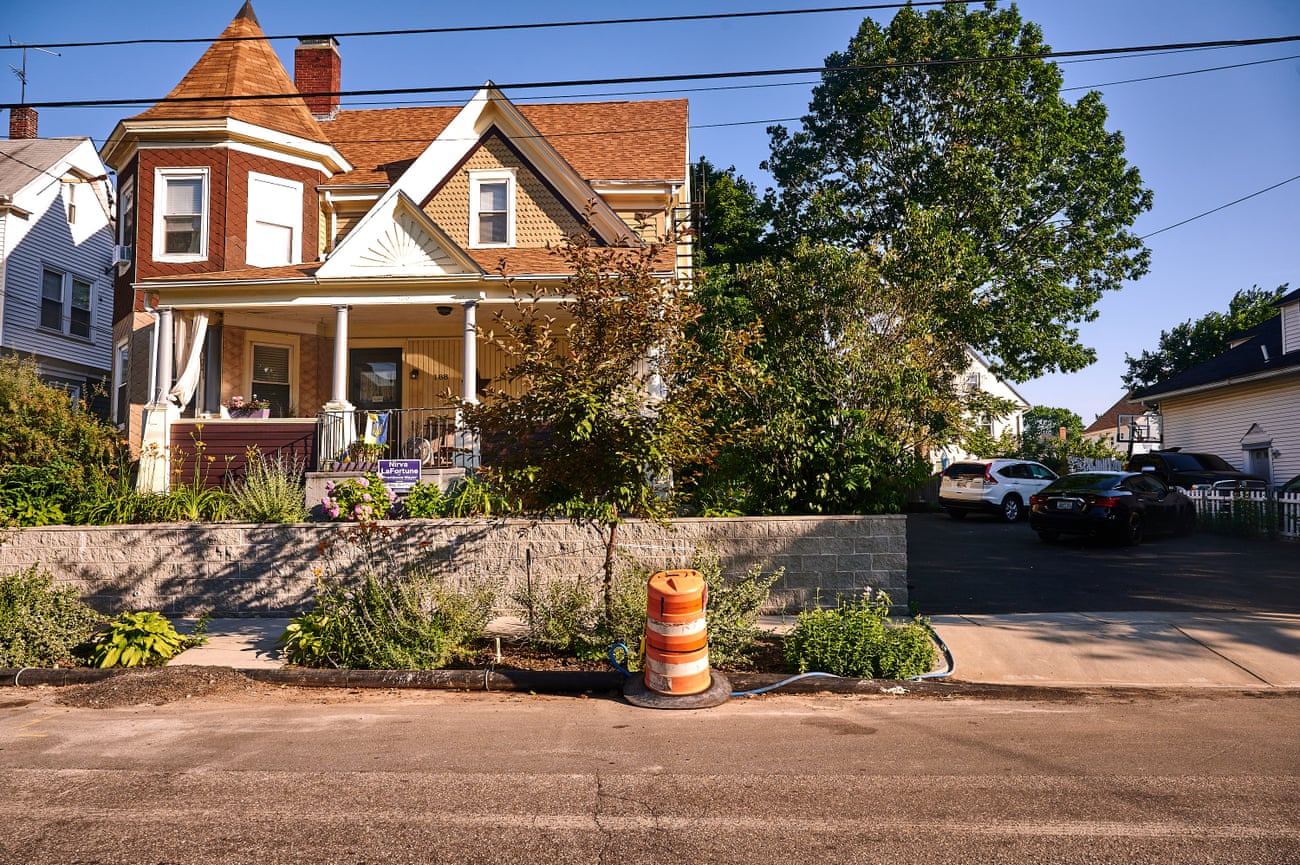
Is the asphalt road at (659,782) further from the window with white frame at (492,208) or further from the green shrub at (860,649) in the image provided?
the window with white frame at (492,208)

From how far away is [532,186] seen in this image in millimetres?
17641

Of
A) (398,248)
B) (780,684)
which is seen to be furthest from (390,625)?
(398,248)

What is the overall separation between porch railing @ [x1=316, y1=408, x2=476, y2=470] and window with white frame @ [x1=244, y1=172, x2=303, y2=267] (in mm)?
4748

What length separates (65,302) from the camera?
2591cm

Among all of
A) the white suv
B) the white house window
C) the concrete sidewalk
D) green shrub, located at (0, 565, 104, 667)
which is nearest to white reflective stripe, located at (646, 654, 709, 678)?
the concrete sidewalk

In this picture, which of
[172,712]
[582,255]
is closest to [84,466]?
[172,712]

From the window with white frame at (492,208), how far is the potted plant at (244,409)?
17.7 feet

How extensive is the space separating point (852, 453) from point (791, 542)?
Answer: 136 centimetres

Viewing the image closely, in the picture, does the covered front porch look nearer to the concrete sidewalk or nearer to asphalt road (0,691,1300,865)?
the concrete sidewalk

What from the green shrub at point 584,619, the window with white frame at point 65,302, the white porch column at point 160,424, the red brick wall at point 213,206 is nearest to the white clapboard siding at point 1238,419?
the green shrub at point 584,619

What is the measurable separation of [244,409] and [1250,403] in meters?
26.4

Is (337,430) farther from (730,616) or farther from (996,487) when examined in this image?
(996,487)

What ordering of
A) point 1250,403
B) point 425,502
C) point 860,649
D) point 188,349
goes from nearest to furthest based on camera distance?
point 860,649, point 425,502, point 188,349, point 1250,403

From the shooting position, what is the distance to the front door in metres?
18.1
